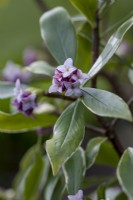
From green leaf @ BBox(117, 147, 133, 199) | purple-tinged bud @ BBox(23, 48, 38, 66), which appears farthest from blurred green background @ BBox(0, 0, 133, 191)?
green leaf @ BBox(117, 147, 133, 199)

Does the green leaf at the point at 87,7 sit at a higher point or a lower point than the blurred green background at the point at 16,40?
higher

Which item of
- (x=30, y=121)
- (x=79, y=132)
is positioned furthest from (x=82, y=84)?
(x=30, y=121)

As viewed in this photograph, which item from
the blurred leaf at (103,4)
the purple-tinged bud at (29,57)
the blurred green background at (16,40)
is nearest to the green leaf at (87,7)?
the blurred leaf at (103,4)

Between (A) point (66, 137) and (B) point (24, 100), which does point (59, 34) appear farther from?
(A) point (66, 137)

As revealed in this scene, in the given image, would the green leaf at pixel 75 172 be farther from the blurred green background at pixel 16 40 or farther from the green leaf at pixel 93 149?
the blurred green background at pixel 16 40

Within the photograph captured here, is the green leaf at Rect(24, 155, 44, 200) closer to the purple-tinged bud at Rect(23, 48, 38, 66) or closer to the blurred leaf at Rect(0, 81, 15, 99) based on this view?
the blurred leaf at Rect(0, 81, 15, 99)

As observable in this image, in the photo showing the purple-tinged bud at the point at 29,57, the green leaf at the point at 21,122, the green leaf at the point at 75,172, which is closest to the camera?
the green leaf at the point at 75,172

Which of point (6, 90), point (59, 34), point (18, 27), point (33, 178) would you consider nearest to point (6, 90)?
point (6, 90)
